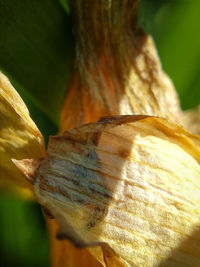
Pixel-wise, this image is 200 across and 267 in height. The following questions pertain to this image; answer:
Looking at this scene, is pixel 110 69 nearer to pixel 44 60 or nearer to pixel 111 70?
pixel 111 70

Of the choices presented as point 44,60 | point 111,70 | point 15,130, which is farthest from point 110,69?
point 15,130

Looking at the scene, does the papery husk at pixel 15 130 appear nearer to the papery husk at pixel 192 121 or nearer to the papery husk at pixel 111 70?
the papery husk at pixel 111 70

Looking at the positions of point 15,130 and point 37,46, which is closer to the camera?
point 15,130

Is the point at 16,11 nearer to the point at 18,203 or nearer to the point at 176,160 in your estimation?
the point at 176,160

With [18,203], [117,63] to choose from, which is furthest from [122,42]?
[18,203]

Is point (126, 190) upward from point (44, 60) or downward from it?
downward

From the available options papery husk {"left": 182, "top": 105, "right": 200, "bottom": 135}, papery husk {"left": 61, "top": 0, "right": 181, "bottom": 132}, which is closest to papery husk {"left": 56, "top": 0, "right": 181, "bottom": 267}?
papery husk {"left": 61, "top": 0, "right": 181, "bottom": 132}

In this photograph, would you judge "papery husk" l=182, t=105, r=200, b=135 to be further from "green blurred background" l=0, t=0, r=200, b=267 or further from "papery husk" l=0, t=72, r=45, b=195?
"papery husk" l=0, t=72, r=45, b=195
